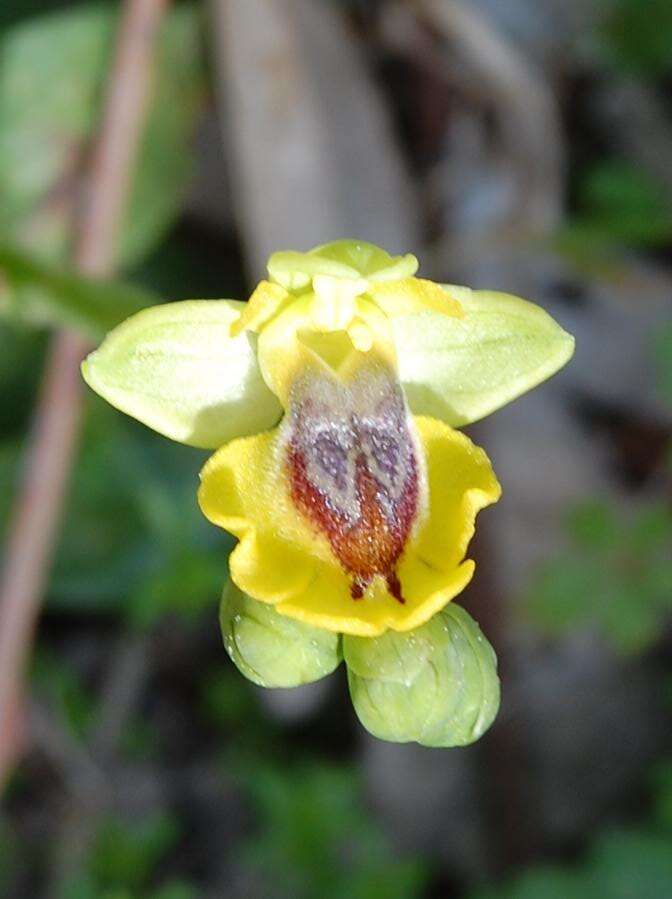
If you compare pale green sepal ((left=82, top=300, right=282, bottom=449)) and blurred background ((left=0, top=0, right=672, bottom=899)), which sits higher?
pale green sepal ((left=82, top=300, right=282, bottom=449))

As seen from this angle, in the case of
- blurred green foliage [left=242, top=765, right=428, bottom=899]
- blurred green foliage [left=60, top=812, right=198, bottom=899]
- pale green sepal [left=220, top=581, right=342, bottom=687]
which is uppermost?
pale green sepal [left=220, top=581, right=342, bottom=687]

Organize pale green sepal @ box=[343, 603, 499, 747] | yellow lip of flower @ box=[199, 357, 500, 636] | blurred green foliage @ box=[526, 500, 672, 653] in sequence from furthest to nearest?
blurred green foliage @ box=[526, 500, 672, 653] → yellow lip of flower @ box=[199, 357, 500, 636] → pale green sepal @ box=[343, 603, 499, 747]

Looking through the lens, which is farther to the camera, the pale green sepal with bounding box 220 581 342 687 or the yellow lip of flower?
the yellow lip of flower

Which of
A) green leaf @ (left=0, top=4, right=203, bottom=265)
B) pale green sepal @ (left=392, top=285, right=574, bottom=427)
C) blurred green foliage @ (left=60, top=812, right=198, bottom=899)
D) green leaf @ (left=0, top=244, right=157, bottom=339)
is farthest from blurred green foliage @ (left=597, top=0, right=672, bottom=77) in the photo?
blurred green foliage @ (left=60, top=812, right=198, bottom=899)

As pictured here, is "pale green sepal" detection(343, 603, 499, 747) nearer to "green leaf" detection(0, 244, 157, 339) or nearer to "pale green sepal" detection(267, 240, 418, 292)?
"pale green sepal" detection(267, 240, 418, 292)

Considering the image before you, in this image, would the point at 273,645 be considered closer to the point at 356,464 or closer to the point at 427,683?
the point at 427,683

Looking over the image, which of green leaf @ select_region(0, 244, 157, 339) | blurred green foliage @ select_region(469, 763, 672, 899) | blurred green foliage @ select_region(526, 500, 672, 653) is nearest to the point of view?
green leaf @ select_region(0, 244, 157, 339)

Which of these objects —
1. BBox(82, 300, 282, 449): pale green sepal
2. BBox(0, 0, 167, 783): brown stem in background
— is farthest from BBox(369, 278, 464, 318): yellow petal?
BBox(0, 0, 167, 783): brown stem in background
